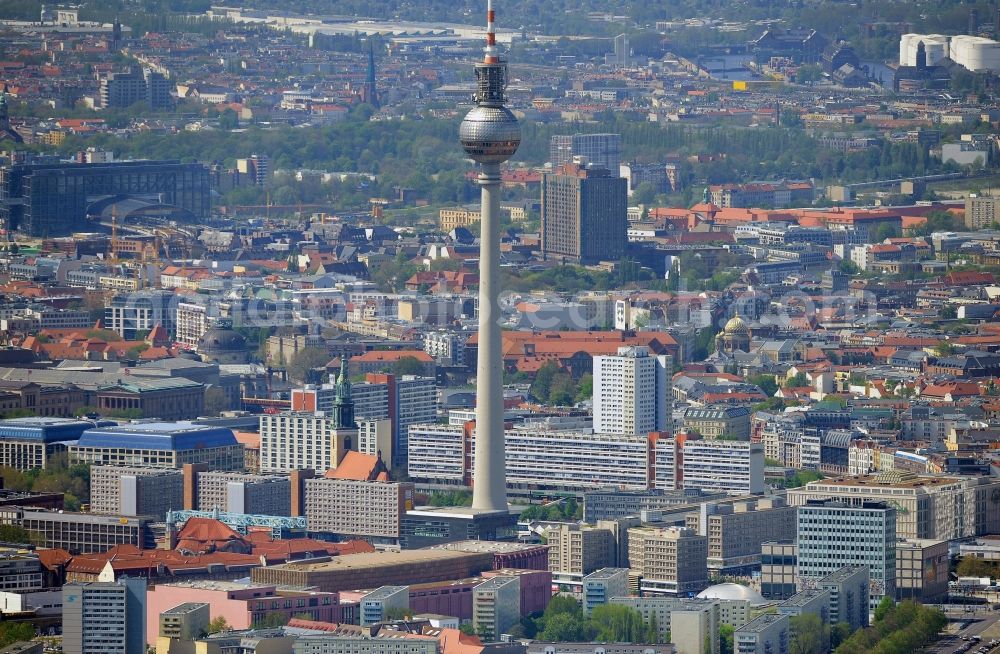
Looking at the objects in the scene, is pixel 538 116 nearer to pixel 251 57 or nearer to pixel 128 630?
pixel 251 57

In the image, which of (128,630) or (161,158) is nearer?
(128,630)

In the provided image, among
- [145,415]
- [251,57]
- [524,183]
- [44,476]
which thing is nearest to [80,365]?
[145,415]

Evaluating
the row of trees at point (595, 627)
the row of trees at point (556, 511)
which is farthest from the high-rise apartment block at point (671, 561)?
the row of trees at point (556, 511)

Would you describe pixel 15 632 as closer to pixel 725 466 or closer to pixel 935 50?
pixel 725 466

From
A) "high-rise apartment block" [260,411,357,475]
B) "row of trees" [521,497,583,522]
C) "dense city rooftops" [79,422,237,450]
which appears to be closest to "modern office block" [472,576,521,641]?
"row of trees" [521,497,583,522]

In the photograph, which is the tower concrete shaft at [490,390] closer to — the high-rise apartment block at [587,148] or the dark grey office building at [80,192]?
the dark grey office building at [80,192]

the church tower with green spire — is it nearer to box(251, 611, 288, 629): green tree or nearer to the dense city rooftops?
the dense city rooftops

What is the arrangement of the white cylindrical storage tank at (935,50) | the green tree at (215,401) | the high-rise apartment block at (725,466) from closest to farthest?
the high-rise apartment block at (725,466), the green tree at (215,401), the white cylindrical storage tank at (935,50)
